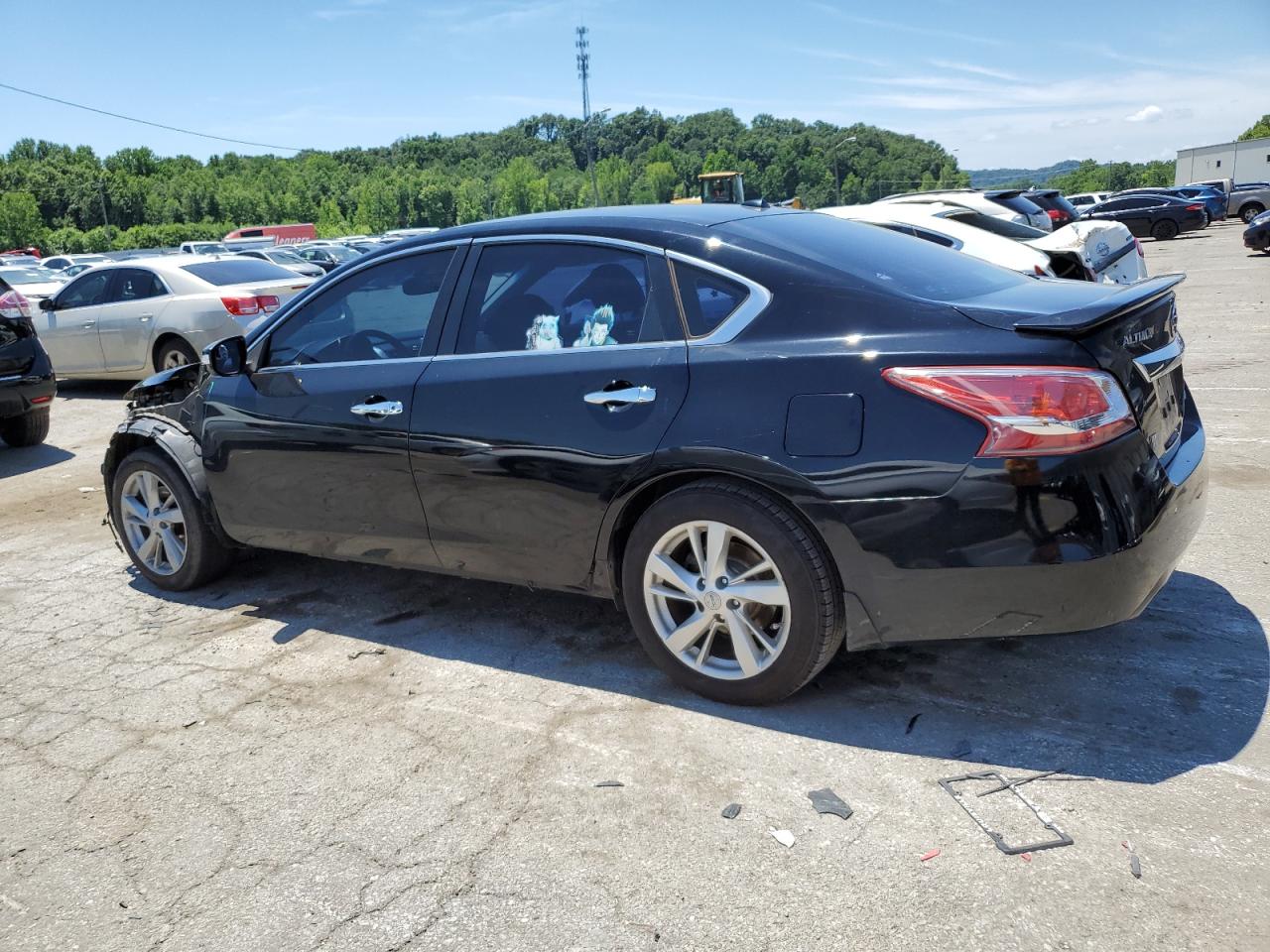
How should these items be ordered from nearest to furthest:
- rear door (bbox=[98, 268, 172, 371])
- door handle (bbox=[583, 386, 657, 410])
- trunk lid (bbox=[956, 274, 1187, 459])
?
trunk lid (bbox=[956, 274, 1187, 459]) < door handle (bbox=[583, 386, 657, 410]) < rear door (bbox=[98, 268, 172, 371])

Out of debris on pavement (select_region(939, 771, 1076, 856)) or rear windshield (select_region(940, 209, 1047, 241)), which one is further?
rear windshield (select_region(940, 209, 1047, 241))

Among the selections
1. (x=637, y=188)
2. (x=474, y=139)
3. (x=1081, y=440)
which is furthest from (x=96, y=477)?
(x=474, y=139)

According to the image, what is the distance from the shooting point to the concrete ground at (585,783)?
2541mm

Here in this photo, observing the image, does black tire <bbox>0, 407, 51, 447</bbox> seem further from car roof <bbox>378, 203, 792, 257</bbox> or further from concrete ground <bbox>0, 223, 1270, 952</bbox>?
car roof <bbox>378, 203, 792, 257</bbox>

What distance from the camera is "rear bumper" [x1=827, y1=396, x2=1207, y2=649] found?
2.96 meters

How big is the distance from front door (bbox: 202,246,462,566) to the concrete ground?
46 centimetres

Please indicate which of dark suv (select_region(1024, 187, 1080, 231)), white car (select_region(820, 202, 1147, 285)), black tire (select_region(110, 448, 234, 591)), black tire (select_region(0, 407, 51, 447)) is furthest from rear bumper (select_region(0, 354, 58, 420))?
dark suv (select_region(1024, 187, 1080, 231))

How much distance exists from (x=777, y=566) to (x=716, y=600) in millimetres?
273

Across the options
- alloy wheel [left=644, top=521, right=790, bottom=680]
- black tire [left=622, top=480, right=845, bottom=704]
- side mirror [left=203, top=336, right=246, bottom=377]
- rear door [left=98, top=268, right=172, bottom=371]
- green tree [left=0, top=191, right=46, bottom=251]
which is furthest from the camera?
green tree [left=0, top=191, right=46, bottom=251]

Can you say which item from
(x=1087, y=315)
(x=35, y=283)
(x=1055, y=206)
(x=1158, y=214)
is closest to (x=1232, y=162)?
(x=1158, y=214)

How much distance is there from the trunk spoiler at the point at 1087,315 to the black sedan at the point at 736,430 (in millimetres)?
13

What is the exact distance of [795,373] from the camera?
3.24 metres

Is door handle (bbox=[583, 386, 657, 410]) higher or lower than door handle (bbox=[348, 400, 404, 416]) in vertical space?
higher

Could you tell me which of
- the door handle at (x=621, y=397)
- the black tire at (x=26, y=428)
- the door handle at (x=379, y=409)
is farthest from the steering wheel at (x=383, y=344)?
the black tire at (x=26, y=428)
